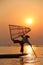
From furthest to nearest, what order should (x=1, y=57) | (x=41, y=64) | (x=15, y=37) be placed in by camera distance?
(x=15, y=37) → (x=1, y=57) → (x=41, y=64)

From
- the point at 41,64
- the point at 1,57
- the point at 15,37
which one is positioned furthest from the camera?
the point at 15,37

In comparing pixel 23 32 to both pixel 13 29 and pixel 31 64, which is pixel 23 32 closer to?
pixel 13 29

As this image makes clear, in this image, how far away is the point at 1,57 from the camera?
62.0 feet

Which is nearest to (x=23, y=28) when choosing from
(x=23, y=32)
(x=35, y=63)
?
(x=23, y=32)

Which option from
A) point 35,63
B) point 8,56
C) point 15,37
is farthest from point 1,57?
point 35,63

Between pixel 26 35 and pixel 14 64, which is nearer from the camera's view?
pixel 14 64

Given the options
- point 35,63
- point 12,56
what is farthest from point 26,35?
point 35,63

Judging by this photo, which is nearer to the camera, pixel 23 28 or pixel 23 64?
pixel 23 64

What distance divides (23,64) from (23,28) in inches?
260

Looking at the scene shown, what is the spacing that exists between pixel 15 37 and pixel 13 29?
63 cm

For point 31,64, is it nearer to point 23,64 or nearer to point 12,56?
point 23,64

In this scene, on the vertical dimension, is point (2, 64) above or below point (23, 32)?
below

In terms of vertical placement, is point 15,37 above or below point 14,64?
above

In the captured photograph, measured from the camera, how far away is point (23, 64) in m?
14.7
